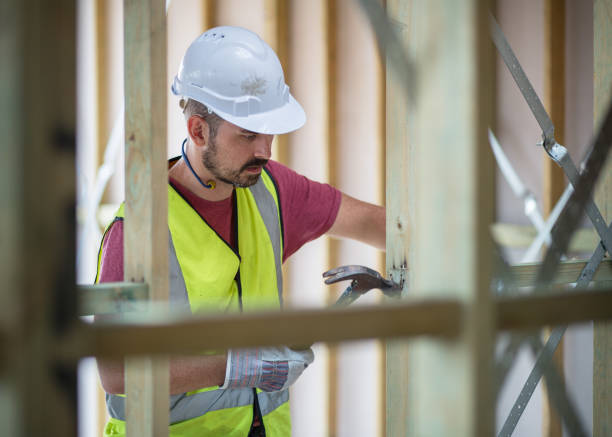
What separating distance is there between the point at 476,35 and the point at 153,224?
76 centimetres

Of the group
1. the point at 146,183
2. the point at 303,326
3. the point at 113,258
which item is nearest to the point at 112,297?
the point at 146,183

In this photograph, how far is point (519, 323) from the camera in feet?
1.96

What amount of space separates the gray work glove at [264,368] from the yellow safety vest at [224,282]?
14 cm

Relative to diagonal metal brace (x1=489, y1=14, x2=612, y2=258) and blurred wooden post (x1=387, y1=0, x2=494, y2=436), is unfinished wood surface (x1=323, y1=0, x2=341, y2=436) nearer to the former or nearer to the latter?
diagonal metal brace (x1=489, y1=14, x2=612, y2=258)

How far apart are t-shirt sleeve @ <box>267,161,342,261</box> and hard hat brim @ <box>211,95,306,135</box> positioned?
28cm

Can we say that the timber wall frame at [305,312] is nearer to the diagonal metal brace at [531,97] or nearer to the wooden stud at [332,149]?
the diagonal metal brace at [531,97]

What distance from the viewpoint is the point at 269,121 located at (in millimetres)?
1760

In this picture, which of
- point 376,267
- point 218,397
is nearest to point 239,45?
point 218,397

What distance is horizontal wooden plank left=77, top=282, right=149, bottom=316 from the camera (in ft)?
3.67

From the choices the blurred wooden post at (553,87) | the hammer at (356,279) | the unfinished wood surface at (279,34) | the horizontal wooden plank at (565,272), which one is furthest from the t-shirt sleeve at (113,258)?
the unfinished wood surface at (279,34)

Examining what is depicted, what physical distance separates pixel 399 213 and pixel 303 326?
0.89m

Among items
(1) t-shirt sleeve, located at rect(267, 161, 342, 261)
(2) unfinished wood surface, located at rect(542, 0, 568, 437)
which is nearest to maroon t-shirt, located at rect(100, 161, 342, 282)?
(1) t-shirt sleeve, located at rect(267, 161, 342, 261)

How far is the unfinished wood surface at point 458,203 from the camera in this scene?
55 centimetres

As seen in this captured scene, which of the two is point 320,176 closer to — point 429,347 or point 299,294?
point 299,294
